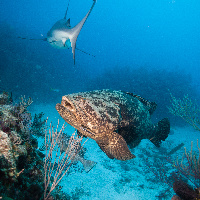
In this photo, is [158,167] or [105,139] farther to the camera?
[158,167]

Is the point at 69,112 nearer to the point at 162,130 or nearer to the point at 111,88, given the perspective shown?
the point at 162,130

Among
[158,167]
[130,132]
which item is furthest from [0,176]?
[158,167]

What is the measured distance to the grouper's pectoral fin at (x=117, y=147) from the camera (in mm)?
2886

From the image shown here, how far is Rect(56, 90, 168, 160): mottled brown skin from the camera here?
2.81m

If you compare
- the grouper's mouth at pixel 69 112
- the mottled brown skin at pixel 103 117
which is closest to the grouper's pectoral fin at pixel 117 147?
the mottled brown skin at pixel 103 117

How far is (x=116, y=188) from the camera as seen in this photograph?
19.9 ft

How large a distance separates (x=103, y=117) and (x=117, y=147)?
26.9 inches

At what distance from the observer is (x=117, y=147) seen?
2914mm

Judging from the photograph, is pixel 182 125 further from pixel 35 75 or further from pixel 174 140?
pixel 35 75

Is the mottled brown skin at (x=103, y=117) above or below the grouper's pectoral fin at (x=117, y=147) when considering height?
above

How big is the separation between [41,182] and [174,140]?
43.3 feet

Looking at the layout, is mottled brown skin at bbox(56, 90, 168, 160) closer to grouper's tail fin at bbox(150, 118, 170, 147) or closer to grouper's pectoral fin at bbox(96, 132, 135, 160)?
grouper's pectoral fin at bbox(96, 132, 135, 160)

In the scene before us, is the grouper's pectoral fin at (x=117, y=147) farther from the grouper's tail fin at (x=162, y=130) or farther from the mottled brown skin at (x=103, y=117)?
the grouper's tail fin at (x=162, y=130)

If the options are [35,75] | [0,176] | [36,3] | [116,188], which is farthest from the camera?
[36,3]
